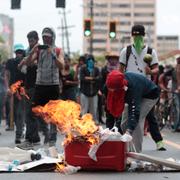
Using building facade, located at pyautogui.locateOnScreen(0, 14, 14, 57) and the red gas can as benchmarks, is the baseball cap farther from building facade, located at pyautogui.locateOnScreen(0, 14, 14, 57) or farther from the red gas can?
building facade, located at pyautogui.locateOnScreen(0, 14, 14, 57)

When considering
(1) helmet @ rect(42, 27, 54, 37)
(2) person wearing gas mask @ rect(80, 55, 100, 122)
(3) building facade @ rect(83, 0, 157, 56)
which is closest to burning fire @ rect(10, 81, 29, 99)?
(1) helmet @ rect(42, 27, 54, 37)

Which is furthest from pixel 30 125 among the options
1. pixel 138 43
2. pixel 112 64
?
pixel 112 64

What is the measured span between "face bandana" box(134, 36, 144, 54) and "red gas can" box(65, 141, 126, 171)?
9.84 ft

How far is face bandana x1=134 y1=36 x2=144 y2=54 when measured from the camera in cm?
1066

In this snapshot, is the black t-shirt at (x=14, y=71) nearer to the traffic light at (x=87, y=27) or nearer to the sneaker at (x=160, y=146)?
the sneaker at (x=160, y=146)

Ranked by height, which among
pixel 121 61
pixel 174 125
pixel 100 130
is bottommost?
pixel 174 125

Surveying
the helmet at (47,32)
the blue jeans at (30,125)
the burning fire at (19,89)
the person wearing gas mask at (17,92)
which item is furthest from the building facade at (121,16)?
the helmet at (47,32)

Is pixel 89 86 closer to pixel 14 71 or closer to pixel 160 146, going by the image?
pixel 14 71

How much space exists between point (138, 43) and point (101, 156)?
3159mm

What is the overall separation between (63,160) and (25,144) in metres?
3.12

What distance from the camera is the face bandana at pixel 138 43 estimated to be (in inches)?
420

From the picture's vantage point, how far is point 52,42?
11.0 meters

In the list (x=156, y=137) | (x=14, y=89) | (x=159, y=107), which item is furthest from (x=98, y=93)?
(x=156, y=137)

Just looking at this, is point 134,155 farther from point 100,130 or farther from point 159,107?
point 159,107
